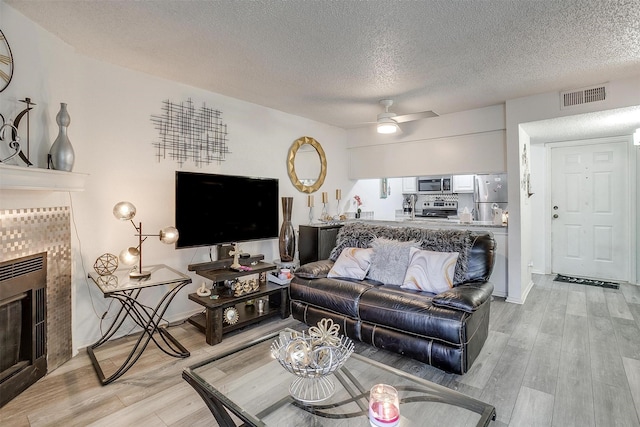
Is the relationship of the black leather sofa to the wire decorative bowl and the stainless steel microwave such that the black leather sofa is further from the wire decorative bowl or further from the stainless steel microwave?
the stainless steel microwave

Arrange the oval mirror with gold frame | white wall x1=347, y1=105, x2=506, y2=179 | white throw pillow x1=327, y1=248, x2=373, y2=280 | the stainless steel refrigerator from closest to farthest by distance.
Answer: white throw pillow x1=327, y1=248, x2=373, y2=280 → white wall x1=347, y1=105, x2=506, y2=179 → the oval mirror with gold frame → the stainless steel refrigerator

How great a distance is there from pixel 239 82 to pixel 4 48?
171 cm

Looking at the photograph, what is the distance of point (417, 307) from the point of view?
90.6 inches

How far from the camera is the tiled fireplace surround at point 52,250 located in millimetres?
2033

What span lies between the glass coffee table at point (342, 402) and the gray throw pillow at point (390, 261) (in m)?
1.19

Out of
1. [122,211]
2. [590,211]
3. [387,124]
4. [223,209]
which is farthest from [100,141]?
[590,211]

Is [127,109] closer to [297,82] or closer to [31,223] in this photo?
[31,223]

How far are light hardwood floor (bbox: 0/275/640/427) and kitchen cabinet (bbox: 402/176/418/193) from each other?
140 inches

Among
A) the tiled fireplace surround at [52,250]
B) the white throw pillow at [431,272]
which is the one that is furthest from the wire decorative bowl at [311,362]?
the tiled fireplace surround at [52,250]

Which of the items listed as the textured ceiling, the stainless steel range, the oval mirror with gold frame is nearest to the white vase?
the textured ceiling

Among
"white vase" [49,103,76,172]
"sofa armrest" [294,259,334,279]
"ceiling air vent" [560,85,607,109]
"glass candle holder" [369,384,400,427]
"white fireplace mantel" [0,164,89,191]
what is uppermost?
"ceiling air vent" [560,85,607,109]

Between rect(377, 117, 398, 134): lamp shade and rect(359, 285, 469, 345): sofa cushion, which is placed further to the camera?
rect(377, 117, 398, 134): lamp shade

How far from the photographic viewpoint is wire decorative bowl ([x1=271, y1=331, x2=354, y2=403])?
147cm

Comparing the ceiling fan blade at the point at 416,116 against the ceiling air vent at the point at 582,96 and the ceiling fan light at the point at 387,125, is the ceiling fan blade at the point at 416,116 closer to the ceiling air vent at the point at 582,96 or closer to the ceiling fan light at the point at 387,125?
the ceiling fan light at the point at 387,125
